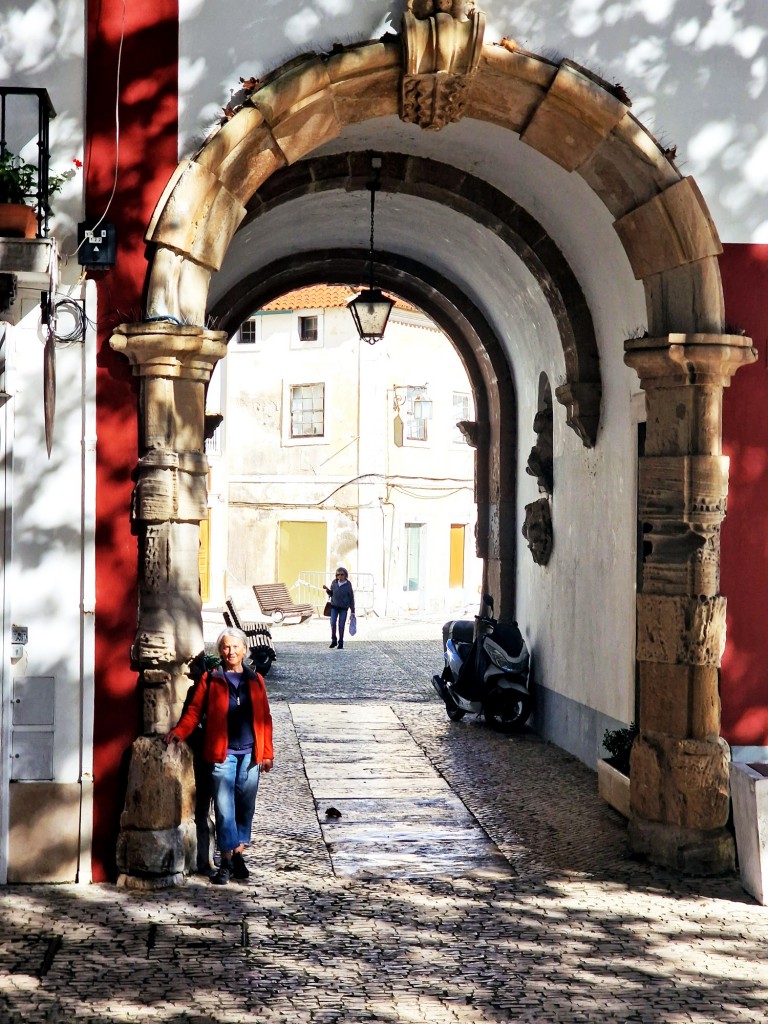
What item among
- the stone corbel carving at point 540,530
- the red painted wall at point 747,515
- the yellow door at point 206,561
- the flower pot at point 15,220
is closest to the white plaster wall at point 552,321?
the stone corbel carving at point 540,530

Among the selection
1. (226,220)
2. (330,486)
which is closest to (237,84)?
(226,220)

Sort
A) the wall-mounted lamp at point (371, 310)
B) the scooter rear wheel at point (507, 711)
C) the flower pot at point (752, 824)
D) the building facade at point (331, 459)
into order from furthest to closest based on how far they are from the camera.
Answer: the building facade at point (331, 459) < the scooter rear wheel at point (507, 711) < the wall-mounted lamp at point (371, 310) < the flower pot at point (752, 824)

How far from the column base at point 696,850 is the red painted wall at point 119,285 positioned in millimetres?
3045

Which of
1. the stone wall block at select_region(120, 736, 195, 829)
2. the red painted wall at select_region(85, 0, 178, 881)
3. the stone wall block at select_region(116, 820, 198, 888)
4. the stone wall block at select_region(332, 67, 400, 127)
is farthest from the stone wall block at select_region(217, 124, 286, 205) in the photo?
the stone wall block at select_region(116, 820, 198, 888)

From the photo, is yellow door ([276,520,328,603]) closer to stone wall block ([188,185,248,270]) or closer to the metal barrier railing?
the metal barrier railing

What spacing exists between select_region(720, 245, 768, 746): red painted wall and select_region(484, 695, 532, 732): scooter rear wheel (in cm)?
454

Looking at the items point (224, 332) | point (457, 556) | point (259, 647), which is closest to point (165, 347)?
point (224, 332)

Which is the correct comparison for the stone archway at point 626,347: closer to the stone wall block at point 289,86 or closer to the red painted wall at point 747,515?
the stone wall block at point 289,86

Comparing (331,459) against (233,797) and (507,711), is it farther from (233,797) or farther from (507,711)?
(233,797)

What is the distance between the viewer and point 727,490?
7.75m

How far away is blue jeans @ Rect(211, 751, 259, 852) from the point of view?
715cm

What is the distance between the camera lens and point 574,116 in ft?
25.3

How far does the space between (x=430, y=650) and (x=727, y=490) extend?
1434 centimetres

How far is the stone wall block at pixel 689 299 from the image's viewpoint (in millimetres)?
7734
